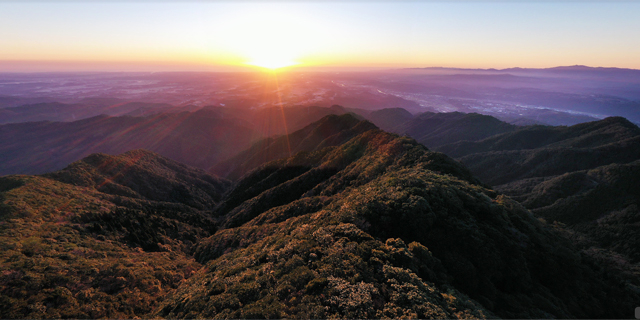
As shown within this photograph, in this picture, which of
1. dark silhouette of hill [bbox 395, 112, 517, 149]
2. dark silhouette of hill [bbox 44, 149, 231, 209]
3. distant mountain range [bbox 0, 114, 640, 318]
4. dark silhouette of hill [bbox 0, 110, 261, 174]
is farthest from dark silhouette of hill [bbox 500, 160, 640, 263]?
dark silhouette of hill [bbox 0, 110, 261, 174]

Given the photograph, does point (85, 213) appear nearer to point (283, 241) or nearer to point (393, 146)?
point (283, 241)

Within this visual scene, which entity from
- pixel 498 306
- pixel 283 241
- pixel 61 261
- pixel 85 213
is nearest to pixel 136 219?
pixel 85 213

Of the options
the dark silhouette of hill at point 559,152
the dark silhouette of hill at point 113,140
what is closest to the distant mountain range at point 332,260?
the dark silhouette of hill at point 559,152

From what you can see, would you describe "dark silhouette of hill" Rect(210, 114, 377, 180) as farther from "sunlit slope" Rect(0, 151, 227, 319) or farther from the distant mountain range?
"sunlit slope" Rect(0, 151, 227, 319)

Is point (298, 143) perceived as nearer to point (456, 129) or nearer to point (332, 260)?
point (332, 260)

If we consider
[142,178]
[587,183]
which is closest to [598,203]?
[587,183]

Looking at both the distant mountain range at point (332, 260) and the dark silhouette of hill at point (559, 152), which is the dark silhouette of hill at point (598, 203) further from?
the dark silhouette of hill at point (559, 152)

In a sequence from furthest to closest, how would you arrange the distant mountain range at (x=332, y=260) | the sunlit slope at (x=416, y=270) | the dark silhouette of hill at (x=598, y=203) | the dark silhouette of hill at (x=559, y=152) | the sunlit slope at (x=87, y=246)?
the dark silhouette of hill at (x=559, y=152)
the dark silhouette of hill at (x=598, y=203)
the sunlit slope at (x=87, y=246)
the distant mountain range at (x=332, y=260)
the sunlit slope at (x=416, y=270)
